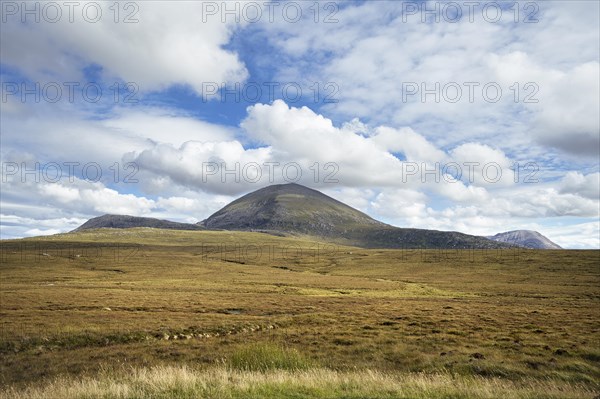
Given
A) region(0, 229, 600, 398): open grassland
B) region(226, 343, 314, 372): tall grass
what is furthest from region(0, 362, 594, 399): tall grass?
region(226, 343, 314, 372): tall grass

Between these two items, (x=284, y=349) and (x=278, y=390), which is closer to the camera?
(x=278, y=390)

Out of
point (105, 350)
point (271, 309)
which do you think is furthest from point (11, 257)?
point (105, 350)

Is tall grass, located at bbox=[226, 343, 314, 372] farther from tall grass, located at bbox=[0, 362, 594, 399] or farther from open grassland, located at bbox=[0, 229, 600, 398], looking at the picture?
tall grass, located at bbox=[0, 362, 594, 399]

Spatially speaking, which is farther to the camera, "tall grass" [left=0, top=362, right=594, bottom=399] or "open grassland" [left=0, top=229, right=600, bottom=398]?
"open grassland" [left=0, top=229, right=600, bottom=398]

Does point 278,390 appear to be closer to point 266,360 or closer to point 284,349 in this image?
point 266,360

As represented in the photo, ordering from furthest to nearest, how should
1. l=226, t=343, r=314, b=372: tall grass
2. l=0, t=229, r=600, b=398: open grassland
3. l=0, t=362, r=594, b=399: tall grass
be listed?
l=226, t=343, r=314, b=372: tall grass, l=0, t=229, r=600, b=398: open grassland, l=0, t=362, r=594, b=399: tall grass

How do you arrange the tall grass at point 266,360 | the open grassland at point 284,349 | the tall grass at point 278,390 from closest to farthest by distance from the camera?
the tall grass at point 278,390
the open grassland at point 284,349
the tall grass at point 266,360

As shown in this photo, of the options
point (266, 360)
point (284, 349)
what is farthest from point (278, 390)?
point (284, 349)

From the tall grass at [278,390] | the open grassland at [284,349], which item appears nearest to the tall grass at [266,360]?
the open grassland at [284,349]

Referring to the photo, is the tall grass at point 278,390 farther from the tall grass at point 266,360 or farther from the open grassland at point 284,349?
the tall grass at point 266,360

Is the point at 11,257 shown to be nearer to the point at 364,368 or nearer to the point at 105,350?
the point at 105,350

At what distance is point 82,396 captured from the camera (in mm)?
11758

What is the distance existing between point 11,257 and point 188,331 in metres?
149

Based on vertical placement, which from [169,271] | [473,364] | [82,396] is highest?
[82,396]
